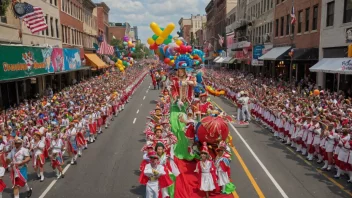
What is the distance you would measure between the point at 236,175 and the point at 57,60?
67.9 feet

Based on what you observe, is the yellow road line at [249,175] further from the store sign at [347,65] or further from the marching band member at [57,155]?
the store sign at [347,65]

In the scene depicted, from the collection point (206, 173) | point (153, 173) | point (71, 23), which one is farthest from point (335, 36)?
point (71, 23)

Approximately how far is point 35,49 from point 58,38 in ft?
38.4

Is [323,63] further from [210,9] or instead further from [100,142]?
[210,9]

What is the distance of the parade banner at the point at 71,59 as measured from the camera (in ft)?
95.9

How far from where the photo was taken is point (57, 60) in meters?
26.4

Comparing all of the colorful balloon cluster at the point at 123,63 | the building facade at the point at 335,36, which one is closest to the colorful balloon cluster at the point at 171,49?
the building facade at the point at 335,36

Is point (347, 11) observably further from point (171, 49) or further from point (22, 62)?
point (22, 62)

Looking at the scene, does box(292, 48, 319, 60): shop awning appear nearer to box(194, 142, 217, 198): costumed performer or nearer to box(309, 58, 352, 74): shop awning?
box(309, 58, 352, 74): shop awning

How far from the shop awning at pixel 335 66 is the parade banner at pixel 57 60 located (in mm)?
19801

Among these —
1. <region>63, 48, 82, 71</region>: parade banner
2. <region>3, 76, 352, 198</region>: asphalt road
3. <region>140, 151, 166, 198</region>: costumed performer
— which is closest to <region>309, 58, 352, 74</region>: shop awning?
<region>3, 76, 352, 198</region>: asphalt road

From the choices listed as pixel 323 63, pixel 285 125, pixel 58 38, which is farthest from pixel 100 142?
pixel 58 38

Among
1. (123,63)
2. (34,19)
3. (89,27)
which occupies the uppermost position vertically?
(89,27)

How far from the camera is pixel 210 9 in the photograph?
282ft
